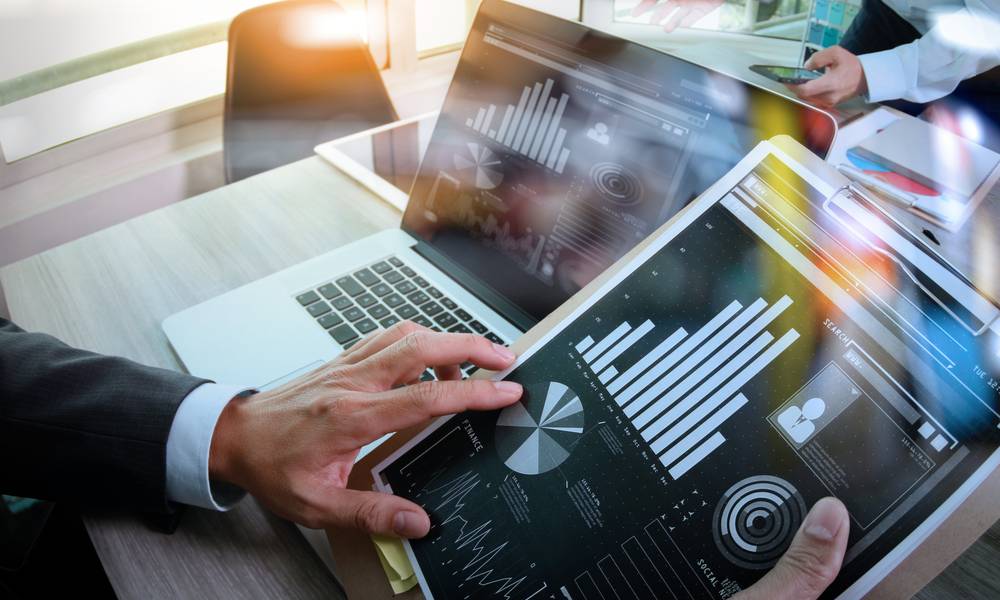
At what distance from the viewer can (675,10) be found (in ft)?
3.03

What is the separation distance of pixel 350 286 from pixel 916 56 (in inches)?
26.4

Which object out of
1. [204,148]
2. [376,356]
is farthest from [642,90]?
[204,148]

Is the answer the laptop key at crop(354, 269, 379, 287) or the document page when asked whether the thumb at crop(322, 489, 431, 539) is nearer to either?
the document page

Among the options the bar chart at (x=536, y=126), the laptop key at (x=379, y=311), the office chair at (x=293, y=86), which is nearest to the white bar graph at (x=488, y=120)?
the bar chart at (x=536, y=126)

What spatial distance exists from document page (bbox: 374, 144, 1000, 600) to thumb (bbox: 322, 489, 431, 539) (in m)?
0.02

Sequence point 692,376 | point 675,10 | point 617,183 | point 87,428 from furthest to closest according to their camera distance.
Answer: point 675,10, point 617,183, point 87,428, point 692,376

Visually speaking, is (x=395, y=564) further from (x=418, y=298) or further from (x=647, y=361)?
(x=418, y=298)

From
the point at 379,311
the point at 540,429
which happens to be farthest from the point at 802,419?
the point at 379,311

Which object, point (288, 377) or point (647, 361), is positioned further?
point (288, 377)

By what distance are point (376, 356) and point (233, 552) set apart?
0.69 feet

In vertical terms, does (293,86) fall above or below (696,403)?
above

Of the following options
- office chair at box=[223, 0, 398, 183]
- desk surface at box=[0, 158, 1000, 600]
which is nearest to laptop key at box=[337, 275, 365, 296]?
desk surface at box=[0, 158, 1000, 600]

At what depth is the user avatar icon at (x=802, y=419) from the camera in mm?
427

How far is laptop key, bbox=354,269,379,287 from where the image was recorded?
0.86 meters
